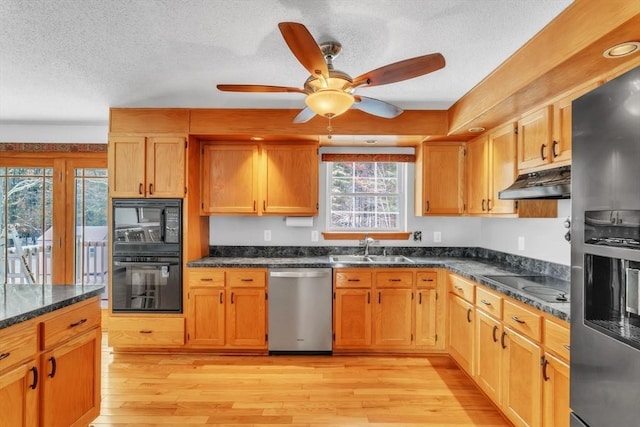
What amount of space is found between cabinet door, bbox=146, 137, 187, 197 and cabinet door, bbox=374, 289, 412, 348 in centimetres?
A: 219

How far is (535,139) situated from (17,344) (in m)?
3.19

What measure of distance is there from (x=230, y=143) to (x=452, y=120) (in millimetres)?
2185

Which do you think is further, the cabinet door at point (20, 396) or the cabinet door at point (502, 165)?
the cabinet door at point (502, 165)

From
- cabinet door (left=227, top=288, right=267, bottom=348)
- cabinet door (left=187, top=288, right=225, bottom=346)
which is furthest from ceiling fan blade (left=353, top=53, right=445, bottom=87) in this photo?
cabinet door (left=187, top=288, right=225, bottom=346)

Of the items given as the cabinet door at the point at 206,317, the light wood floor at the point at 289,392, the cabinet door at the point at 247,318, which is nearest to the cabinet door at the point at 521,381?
the light wood floor at the point at 289,392

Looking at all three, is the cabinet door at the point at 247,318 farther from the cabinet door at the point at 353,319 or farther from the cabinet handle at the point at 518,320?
the cabinet handle at the point at 518,320

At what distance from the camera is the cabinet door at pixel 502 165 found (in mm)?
2760

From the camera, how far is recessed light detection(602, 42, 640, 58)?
1.54 meters

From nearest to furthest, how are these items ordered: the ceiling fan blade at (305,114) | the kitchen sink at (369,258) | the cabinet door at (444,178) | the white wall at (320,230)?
the ceiling fan blade at (305,114)
the cabinet door at (444,178)
the kitchen sink at (369,258)
the white wall at (320,230)

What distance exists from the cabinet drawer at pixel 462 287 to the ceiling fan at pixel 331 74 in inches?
61.6

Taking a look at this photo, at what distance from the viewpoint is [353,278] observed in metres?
3.35

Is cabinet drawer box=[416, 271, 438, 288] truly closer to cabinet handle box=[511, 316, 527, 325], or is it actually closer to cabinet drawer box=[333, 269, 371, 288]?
cabinet drawer box=[333, 269, 371, 288]

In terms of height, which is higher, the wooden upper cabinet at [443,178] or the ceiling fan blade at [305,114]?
the ceiling fan blade at [305,114]

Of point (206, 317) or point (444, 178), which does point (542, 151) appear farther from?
point (206, 317)
